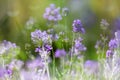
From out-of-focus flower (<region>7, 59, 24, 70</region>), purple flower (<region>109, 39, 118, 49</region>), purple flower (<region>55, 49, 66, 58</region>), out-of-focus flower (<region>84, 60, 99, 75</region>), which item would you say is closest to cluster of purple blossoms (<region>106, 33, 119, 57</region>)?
purple flower (<region>109, 39, 118, 49</region>)

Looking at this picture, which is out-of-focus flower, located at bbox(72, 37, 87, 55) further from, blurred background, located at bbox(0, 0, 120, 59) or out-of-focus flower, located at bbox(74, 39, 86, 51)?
blurred background, located at bbox(0, 0, 120, 59)

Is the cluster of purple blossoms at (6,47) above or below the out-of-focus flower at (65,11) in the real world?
below

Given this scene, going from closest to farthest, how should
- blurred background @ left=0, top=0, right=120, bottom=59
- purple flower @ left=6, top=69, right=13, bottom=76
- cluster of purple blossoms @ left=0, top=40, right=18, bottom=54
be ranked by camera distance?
purple flower @ left=6, top=69, right=13, bottom=76 < cluster of purple blossoms @ left=0, top=40, right=18, bottom=54 < blurred background @ left=0, top=0, right=120, bottom=59

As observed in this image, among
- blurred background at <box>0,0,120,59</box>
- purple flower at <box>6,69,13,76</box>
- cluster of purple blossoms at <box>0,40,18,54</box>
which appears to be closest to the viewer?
purple flower at <box>6,69,13,76</box>

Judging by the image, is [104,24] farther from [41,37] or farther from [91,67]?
[41,37]

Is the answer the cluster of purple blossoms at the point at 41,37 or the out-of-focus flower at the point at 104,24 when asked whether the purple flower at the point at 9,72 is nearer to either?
the cluster of purple blossoms at the point at 41,37

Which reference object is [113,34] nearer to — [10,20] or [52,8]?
[52,8]

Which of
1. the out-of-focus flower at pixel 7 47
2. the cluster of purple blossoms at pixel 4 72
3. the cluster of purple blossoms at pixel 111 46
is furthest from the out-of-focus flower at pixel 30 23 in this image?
the cluster of purple blossoms at pixel 111 46
